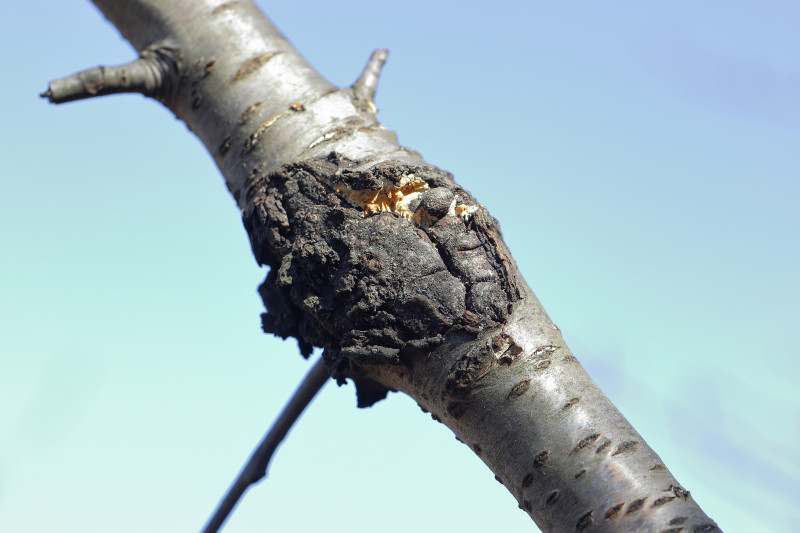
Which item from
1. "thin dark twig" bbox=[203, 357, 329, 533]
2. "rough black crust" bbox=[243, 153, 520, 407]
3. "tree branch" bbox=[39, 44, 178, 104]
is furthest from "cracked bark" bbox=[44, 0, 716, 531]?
"thin dark twig" bbox=[203, 357, 329, 533]

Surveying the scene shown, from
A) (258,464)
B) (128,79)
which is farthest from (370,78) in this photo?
(258,464)

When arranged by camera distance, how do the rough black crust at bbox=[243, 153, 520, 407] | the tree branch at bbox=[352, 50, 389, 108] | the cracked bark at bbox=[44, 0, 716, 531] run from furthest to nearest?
the tree branch at bbox=[352, 50, 389, 108] < the rough black crust at bbox=[243, 153, 520, 407] < the cracked bark at bbox=[44, 0, 716, 531]

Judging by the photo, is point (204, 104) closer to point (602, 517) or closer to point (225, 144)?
point (225, 144)

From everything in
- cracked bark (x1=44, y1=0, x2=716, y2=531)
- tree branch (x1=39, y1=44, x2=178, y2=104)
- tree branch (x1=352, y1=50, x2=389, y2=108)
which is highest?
tree branch (x1=352, y1=50, x2=389, y2=108)

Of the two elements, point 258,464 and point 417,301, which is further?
point 258,464

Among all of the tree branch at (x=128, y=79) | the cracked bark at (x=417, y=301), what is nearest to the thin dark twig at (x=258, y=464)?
the cracked bark at (x=417, y=301)

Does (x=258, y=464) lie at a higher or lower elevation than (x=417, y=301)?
lower

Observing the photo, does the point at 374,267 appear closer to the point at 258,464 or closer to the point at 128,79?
the point at 258,464

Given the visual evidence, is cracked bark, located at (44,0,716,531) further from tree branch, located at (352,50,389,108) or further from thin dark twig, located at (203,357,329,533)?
thin dark twig, located at (203,357,329,533)
